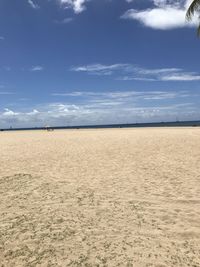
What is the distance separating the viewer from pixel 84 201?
8703 mm

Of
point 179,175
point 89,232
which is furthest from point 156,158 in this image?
point 89,232

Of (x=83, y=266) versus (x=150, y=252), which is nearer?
(x=83, y=266)

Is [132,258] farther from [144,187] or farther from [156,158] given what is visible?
[156,158]

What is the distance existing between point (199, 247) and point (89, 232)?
2.17 meters

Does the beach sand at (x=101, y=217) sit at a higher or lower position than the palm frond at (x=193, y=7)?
lower

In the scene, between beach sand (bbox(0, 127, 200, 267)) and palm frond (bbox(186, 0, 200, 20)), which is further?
palm frond (bbox(186, 0, 200, 20))

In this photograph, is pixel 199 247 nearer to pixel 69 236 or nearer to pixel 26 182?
pixel 69 236

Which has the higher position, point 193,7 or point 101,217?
point 193,7

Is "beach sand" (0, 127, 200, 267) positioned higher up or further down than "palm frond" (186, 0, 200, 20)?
further down

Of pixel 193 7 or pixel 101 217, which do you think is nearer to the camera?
pixel 101 217

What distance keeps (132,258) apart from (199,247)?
129 cm

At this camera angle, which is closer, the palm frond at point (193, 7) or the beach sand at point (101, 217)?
the beach sand at point (101, 217)

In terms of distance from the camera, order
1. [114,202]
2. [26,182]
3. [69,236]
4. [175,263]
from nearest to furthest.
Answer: [175,263]
[69,236]
[114,202]
[26,182]

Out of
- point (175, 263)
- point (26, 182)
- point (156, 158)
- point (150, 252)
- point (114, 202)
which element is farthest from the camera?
point (156, 158)
